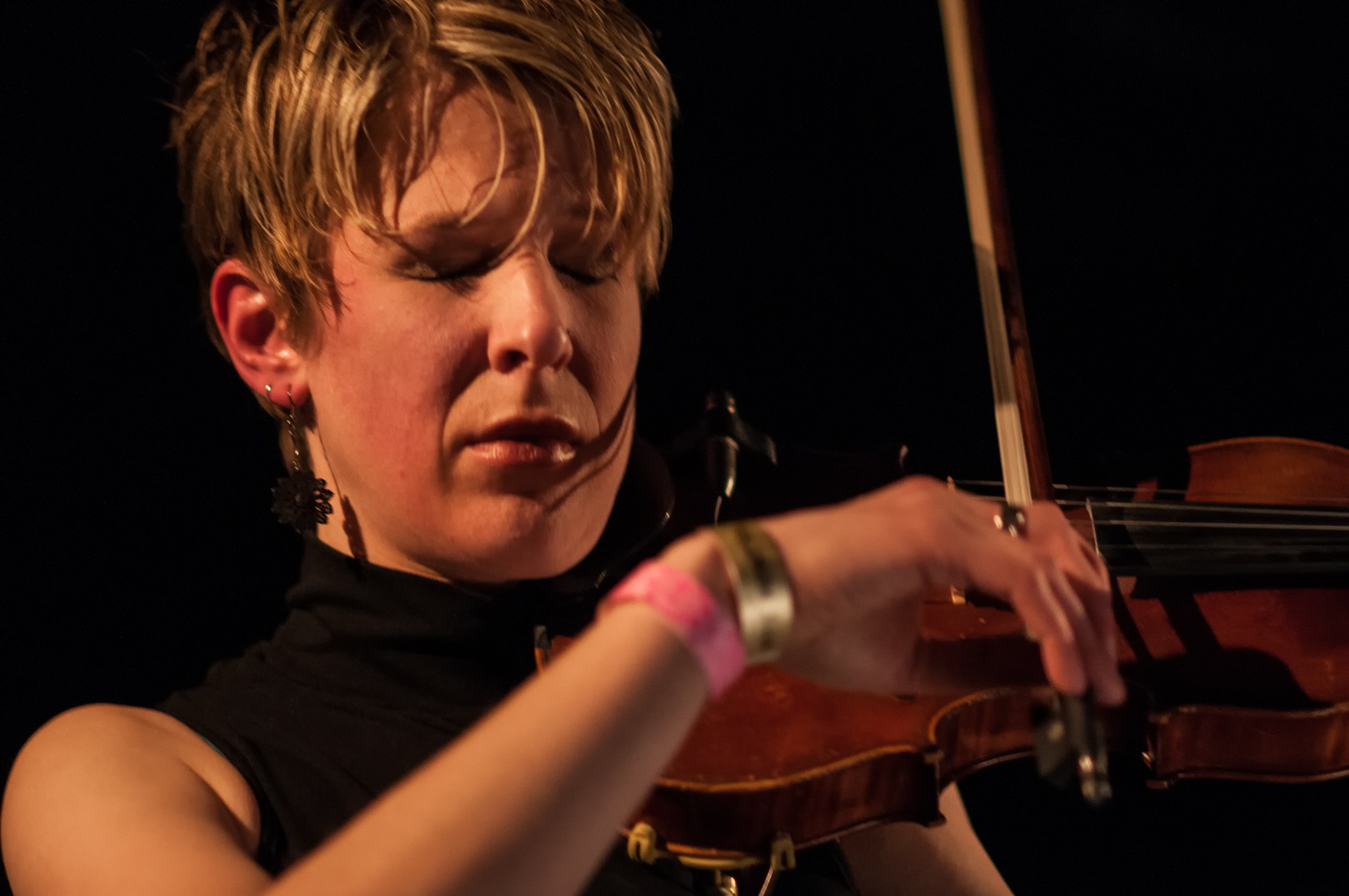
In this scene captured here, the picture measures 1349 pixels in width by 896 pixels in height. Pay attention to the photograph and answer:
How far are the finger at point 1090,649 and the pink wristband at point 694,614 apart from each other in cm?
22

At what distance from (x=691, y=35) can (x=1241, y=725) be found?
1.11 meters

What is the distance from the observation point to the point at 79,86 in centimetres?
112

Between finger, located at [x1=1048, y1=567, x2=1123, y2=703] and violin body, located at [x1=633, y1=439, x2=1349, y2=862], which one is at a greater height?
finger, located at [x1=1048, y1=567, x2=1123, y2=703]

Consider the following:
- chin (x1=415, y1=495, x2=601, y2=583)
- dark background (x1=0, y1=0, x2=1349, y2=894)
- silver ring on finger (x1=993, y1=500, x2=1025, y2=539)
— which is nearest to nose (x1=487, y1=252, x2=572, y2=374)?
chin (x1=415, y1=495, x2=601, y2=583)

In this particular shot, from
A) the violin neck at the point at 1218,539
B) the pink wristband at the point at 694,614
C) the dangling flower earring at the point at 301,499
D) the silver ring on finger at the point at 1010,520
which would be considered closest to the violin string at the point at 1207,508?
the violin neck at the point at 1218,539

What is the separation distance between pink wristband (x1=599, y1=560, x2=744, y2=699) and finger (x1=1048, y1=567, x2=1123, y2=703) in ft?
0.73

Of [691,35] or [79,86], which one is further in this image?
[691,35]

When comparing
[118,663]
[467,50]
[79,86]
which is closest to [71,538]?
[118,663]

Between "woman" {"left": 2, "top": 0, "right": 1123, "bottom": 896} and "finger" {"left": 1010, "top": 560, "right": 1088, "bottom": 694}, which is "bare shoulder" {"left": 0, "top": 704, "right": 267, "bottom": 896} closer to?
"woman" {"left": 2, "top": 0, "right": 1123, "bottom": 896}

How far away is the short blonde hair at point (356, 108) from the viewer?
0.83m

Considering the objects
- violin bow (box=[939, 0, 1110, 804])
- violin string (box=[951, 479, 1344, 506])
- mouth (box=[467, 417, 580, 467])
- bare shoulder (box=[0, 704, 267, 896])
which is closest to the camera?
→ bare shoulder (box=[0, 704, 267, 896])

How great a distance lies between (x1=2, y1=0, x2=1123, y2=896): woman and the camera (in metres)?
0.63

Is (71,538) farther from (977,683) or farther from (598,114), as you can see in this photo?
(977,683)

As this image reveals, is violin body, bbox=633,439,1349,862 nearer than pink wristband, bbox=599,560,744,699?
No
